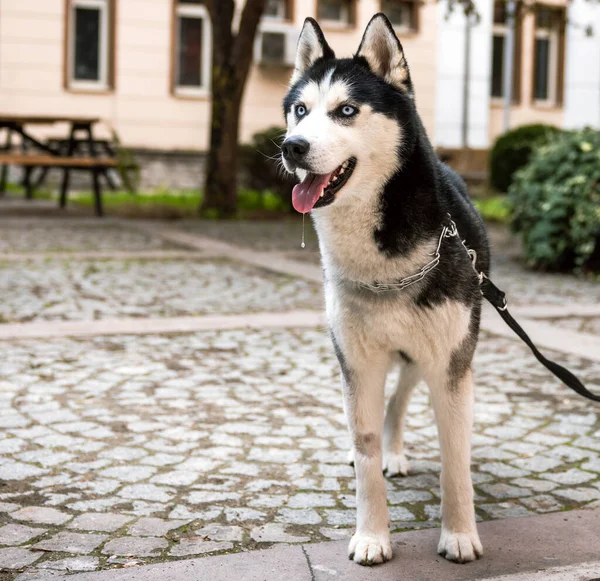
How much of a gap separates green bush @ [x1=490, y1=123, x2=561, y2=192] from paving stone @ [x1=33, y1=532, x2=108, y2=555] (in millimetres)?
15356

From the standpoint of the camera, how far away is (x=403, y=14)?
71.6ft

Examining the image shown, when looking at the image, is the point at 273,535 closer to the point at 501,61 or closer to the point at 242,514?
the point at 242,514

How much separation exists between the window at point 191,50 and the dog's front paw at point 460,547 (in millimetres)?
18549

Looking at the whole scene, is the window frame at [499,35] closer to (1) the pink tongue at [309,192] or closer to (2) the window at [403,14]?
(2) the window at [403,14]

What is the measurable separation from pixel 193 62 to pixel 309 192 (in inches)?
745

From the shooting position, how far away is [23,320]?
652cm

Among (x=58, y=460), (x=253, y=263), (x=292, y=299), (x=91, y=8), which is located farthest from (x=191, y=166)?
(x=58, y=460)

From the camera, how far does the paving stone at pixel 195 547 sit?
287 cm

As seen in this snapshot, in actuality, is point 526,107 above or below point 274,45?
below

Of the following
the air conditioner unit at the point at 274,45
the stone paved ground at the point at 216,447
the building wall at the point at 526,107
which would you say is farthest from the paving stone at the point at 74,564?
the building wall at the point at 526,107

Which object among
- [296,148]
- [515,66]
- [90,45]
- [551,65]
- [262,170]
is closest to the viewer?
[296,148]

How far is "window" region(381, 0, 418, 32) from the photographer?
70.7 feet

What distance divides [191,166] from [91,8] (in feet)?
13.0

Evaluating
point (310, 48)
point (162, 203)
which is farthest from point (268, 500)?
point (162, 203)
